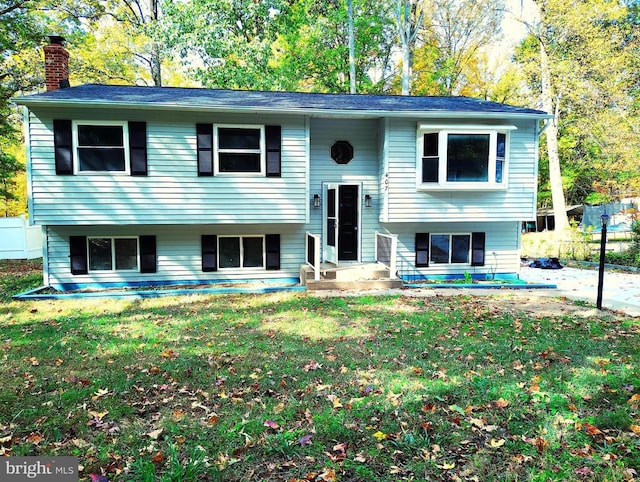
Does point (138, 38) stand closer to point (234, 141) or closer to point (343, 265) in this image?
point (234, 141)

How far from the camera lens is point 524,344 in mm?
5219

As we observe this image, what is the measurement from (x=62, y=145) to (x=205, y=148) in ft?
10.1

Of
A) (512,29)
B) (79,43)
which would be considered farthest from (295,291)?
(512,29)

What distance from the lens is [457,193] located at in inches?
404

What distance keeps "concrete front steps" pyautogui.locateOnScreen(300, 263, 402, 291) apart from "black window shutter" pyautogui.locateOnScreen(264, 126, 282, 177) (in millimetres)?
2548

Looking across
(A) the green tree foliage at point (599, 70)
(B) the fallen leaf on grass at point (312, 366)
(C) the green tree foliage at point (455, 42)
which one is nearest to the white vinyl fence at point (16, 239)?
(B) the fallen leaf on grass at point (312, 366)

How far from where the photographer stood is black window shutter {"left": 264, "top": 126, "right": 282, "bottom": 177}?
9688 mm

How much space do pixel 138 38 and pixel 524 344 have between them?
914 inches

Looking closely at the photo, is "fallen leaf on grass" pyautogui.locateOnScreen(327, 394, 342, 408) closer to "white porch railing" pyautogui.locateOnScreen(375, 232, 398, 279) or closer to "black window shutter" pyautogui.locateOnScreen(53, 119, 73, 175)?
"white porch railing" pyautogui.locateOnScreen(375, 232, 398, 279)

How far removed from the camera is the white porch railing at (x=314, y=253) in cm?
940

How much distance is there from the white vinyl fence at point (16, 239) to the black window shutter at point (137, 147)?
902 centimetres

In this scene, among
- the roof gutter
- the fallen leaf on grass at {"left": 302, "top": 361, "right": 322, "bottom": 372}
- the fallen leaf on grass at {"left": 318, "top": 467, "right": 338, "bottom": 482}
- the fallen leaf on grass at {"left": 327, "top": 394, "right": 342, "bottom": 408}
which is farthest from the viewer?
the roof gutter

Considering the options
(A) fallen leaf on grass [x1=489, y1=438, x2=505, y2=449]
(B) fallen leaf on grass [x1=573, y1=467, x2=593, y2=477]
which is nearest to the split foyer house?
(A) fallen leaf on grass [x1=489, y1=438, x2=505, y2=449]

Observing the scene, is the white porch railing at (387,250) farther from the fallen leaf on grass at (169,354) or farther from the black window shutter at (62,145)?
the black window shutter at (62,145)
